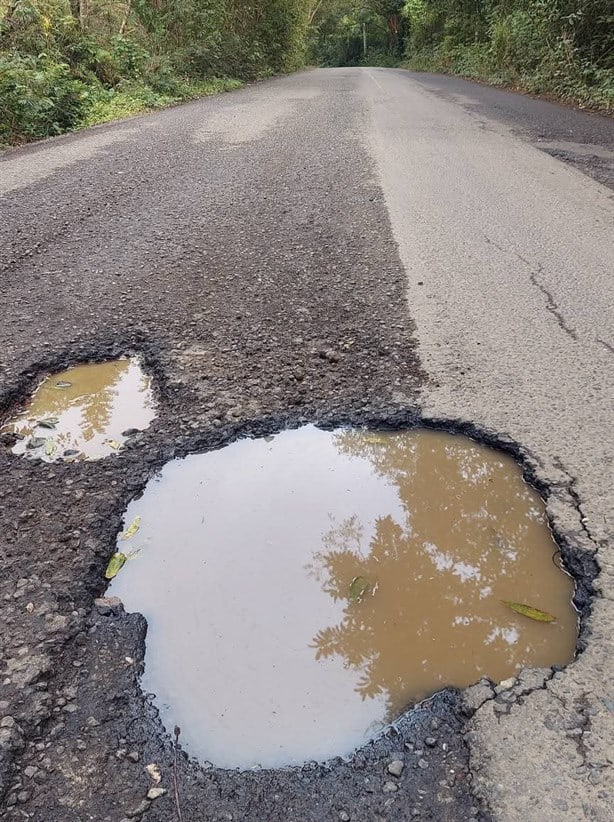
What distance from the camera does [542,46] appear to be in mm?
14859

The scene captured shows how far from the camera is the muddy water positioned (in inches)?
67.0

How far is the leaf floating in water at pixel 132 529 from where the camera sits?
224 cm

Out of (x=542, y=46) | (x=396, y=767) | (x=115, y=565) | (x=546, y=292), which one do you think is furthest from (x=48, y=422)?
(x=542, y=46)

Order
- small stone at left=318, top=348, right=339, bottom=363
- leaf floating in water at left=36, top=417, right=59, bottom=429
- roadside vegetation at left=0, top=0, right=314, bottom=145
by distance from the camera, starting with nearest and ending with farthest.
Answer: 1. leaf floating in water at left=36, top=417, right=59, bottom=429
2. small stone at left=318, top=348, right=339, bottom=363
3. roadside vegetation at left=0, top=0, right=314, bottom=145

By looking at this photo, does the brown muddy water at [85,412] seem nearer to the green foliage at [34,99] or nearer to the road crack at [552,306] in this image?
the road crack at [552,306]

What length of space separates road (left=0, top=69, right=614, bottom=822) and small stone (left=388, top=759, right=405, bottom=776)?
22mm

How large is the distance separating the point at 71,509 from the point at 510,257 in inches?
138

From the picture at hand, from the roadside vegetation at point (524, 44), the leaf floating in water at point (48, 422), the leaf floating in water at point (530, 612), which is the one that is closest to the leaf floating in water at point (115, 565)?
the leaf floating in water at point (48, 422)

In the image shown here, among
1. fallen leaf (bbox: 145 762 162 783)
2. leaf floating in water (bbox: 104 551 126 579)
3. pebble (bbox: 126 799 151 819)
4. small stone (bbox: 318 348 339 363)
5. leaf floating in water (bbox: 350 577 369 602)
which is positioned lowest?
leaf floating in water (bbox: 350 577 369 602)

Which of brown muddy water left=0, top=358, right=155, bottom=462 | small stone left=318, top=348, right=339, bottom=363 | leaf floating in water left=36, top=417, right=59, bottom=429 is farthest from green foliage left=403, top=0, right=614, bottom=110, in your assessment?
leaf floating in water left=36, top=417, right=59, bottom=429

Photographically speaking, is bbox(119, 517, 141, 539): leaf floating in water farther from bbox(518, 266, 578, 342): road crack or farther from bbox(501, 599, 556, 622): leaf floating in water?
bbox(518, 266, 578, 342): road crack

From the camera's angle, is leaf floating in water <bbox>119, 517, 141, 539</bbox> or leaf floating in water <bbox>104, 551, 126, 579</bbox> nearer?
leaf floating in water <bbox>104, 551, 126, 579</bbox>

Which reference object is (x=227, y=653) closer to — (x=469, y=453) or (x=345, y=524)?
(x=345, y=524)

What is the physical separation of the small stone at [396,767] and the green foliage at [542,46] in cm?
1250
